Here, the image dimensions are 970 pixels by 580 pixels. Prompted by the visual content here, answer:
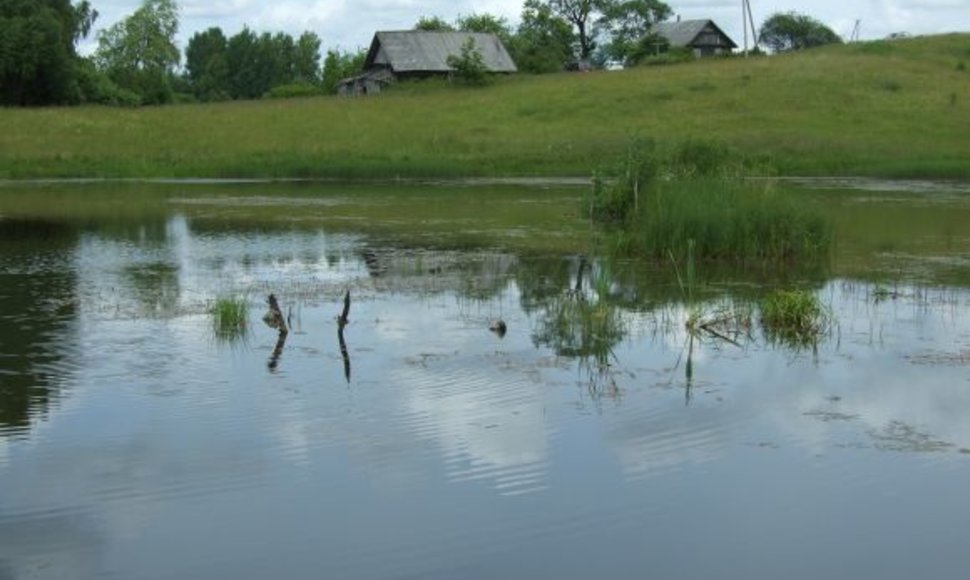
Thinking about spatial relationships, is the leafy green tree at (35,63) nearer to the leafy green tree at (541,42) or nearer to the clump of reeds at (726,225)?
the leafy green tree at (541,42)

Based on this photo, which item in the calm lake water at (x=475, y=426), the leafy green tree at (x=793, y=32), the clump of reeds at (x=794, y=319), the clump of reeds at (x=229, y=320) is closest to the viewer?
the calm lake water at (x=475, y=426)

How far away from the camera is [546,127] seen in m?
43.7

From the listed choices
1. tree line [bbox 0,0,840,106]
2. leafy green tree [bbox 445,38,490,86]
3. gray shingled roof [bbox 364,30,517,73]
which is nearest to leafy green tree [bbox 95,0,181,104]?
tree line [bbox 0,0,840,106]

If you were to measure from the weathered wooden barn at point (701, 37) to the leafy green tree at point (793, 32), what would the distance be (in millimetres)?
20873

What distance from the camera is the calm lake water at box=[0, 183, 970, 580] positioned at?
23.1 ft

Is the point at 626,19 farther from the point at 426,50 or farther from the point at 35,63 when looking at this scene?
the point at 35,63

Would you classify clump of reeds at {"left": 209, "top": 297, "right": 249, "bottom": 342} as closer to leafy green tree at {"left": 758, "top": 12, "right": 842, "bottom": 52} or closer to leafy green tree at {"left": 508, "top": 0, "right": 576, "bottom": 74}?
leafy green tree at {"left": 508, "top": 0, "right": 576, "bottom": 74}

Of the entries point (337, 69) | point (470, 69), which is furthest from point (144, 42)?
point (470, 69)

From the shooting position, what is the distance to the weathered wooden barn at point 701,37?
81.1m

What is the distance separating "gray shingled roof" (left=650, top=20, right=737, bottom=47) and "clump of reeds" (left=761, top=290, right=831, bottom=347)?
68.5 m

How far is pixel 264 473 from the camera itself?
8.19m

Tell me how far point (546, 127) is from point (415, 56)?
19.9 metres

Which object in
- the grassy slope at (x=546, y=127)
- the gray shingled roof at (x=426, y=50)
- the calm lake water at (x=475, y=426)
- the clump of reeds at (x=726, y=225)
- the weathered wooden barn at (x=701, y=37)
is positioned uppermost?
the weathered wooden barn at (x=701, y=37)

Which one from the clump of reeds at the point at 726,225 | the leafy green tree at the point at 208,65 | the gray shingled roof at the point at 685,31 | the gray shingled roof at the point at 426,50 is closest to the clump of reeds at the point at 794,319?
the clump of reeds at the point at 726,225
